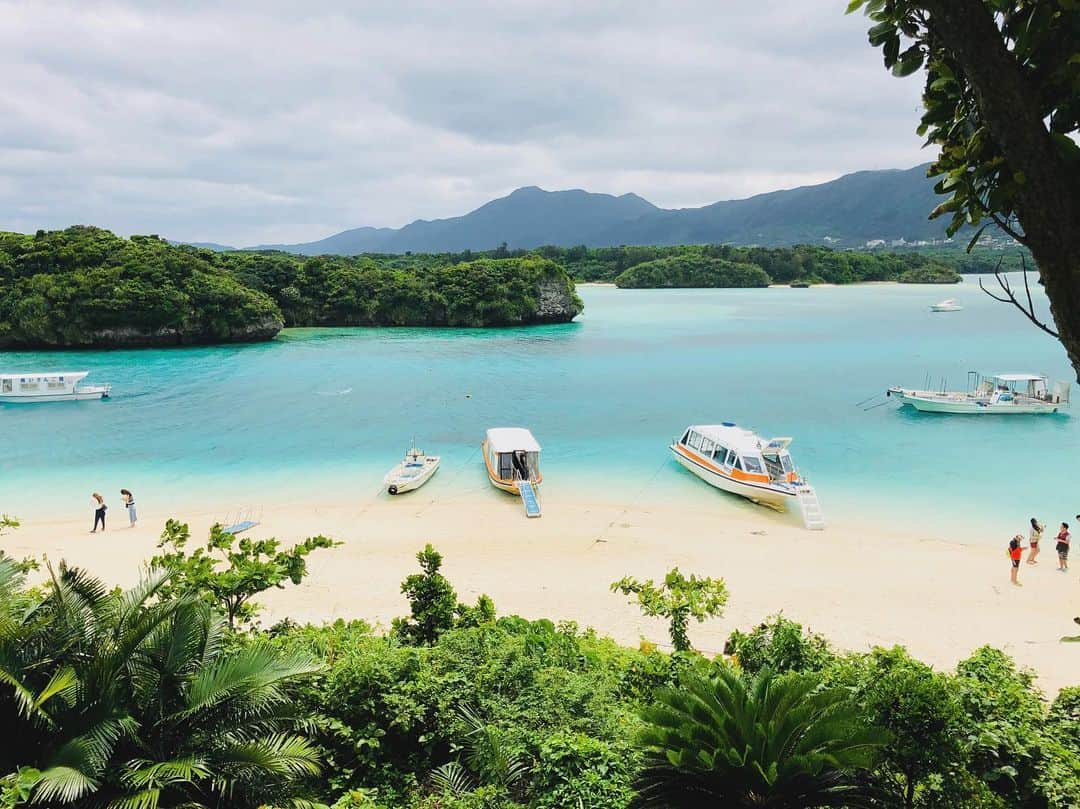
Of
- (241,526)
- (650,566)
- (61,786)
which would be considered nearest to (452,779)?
(61,786)

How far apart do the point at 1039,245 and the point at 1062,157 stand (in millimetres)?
364

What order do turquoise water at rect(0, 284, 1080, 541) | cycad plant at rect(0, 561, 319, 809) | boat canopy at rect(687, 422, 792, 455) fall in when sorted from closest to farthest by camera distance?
cycad plant at rect(0, 561, 319, 809) < boat canopy at rect(687, 422, 792, 455) < turquoise water at rect(0, 284, 1080, 541)

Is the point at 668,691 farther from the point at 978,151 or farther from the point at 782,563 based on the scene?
the point at 782,563

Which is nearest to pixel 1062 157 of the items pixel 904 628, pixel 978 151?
pixel 978 151

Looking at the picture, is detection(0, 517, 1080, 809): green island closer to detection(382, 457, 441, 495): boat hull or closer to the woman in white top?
the woman in white top

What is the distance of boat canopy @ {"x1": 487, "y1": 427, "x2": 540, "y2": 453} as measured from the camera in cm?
2259

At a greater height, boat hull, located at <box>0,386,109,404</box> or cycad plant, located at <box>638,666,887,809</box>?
cycad plant, located at <box>638,666,887,809</box>

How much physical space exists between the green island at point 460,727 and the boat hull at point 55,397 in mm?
37048

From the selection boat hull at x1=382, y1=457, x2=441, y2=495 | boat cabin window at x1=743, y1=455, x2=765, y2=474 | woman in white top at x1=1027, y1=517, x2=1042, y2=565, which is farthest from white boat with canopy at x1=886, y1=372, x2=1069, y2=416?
boat hull at x1=382, y1=457, x2=441, y2=495

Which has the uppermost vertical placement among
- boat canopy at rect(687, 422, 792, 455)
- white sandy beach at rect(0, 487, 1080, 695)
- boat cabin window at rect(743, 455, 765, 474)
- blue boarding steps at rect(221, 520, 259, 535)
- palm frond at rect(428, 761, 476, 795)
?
palm frond at rect(428, 761, 476, 795)

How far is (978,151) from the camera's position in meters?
2.98

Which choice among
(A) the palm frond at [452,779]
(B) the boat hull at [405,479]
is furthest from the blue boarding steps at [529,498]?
(A) the palm frond at [452,779]

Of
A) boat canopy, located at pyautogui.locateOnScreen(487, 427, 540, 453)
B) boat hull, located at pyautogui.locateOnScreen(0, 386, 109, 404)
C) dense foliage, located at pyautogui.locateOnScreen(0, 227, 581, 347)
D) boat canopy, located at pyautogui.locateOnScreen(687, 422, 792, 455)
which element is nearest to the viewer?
boat canopy, located at pyautogui.locateOnScreen(687, 422, 792, 455)

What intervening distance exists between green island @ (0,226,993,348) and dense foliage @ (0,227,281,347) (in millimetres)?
96
